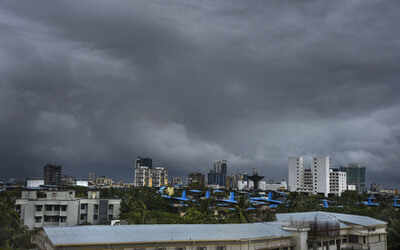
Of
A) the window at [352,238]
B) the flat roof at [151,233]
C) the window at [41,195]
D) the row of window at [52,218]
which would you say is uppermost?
the flat roof at [151,233]

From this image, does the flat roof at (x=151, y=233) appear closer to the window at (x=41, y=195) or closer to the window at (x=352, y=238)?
the window at (x=352, y=238)

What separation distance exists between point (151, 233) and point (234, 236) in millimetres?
7369

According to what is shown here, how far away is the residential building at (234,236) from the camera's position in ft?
101

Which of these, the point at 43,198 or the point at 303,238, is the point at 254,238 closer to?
the point at 303,238

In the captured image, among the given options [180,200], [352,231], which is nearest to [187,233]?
[352,231]

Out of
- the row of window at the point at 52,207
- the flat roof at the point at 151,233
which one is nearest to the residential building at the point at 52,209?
the row of window at the point at 52,207

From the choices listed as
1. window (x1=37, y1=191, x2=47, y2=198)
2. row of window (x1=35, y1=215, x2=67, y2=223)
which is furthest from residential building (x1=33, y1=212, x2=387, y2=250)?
window (x1=37, y1=191, x2=47, y2=198)

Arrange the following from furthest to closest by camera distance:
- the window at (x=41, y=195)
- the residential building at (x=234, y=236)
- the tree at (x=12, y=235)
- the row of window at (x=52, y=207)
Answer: the window at (x=41, y=195) → the row of window at (x=52, y=207) → the tree at (x=12, y=235) → the residential building at (x=234, y=236)

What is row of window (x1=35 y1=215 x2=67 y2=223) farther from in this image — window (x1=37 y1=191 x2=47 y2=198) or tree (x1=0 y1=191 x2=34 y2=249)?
tree (x1=0 y1=191 x2=34 y2=249)

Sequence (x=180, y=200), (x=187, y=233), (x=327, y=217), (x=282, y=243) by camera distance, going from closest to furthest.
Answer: (x=187, y=233), (x=282, y=243), (x=327, y=217), (x=180, y=200)

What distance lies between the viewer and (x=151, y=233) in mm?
33688

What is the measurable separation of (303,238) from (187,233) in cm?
1256

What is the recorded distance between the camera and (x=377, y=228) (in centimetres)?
4884

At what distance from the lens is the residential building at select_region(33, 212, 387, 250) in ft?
101
